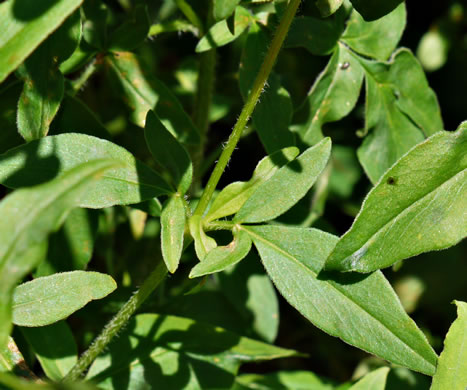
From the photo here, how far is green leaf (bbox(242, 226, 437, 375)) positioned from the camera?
50.7 inches

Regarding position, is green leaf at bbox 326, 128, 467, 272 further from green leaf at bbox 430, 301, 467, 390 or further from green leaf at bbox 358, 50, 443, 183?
green leaf at bbox 358, 50, 443, 183

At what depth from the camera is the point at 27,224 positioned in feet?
2.87

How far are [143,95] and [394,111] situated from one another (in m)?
0.66

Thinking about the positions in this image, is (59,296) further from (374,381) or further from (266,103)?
(374,381)

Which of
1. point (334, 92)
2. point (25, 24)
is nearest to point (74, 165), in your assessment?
point (25, 24)

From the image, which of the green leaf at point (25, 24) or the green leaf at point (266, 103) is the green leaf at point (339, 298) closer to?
the green leaf at point (266, 103)

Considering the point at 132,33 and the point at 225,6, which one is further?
the point at 132,33

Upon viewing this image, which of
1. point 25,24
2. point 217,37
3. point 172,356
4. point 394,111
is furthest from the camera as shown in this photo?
point 394,111

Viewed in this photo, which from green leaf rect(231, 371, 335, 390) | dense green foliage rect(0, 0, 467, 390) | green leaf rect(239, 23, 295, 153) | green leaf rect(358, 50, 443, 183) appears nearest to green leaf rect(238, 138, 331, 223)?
dense green foliage rect(0, 0, 467, 390)

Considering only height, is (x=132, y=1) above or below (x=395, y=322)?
above

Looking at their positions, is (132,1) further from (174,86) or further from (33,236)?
(33,236)

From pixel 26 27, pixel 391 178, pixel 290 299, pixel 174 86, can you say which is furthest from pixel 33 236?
pixel 174 86

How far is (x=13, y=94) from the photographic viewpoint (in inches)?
62.0

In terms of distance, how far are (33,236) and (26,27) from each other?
1.24 ft
